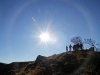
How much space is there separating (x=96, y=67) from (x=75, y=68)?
3.44m

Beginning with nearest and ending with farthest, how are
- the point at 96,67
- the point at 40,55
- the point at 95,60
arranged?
the point at 96,67
the point at 95,60
the point at 40,55

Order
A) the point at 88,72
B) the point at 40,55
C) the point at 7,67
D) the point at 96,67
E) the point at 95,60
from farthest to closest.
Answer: the point at 7,67
the point at 40,55
the point at 95,60
the point at 96,67
the point at 88,72

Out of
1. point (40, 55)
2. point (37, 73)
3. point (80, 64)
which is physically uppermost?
point (40, 55)

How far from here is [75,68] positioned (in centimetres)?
2303

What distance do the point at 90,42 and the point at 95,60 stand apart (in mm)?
11041

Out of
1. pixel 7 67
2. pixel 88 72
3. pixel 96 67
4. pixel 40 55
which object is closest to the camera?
pixel 88 72

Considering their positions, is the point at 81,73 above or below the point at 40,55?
below

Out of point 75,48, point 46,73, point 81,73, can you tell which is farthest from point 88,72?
point 75,48

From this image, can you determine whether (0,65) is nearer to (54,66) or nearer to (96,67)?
(54,66)

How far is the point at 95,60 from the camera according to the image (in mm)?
24781

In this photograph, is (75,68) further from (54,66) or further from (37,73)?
(37,73)

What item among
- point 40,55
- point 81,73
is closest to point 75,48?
point 40,55

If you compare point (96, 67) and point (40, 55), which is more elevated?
point (40, 55)

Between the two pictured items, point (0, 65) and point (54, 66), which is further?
point (0, 65)
